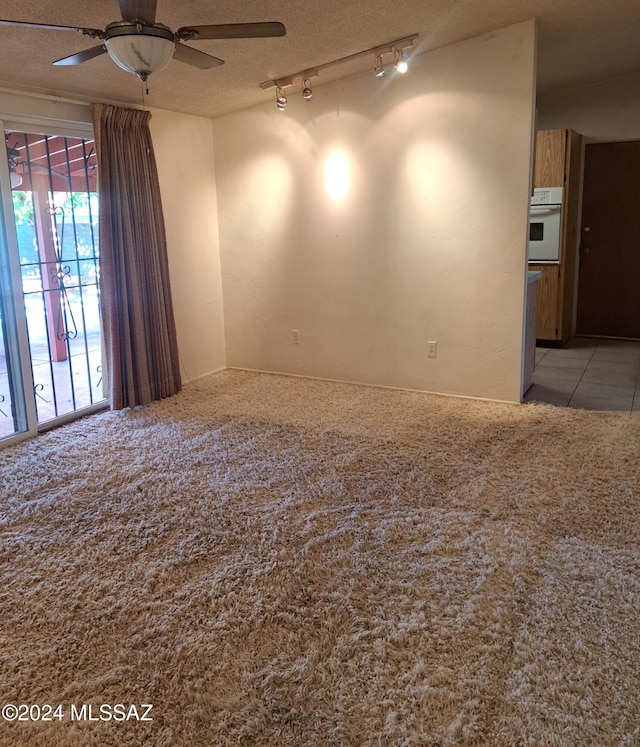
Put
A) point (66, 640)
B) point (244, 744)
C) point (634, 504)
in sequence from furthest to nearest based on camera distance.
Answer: point (634, 504) → point (66, 640) → point (244, 744)

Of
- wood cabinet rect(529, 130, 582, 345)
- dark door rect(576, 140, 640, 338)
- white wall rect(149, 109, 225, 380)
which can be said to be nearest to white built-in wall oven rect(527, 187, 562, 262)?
wood cabinet rect(529, 130, 582, 345)

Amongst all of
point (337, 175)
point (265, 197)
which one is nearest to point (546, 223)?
point (337, 175)

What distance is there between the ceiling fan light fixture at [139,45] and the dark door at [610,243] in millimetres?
5351

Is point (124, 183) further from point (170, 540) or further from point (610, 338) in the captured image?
point (610, 338)

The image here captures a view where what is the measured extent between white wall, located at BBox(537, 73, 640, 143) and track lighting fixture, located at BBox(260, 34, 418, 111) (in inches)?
115

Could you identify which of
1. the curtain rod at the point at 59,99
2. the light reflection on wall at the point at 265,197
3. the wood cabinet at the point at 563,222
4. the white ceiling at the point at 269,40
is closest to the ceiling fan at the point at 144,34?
the white ceiling at the point at 269,40

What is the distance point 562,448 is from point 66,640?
2778 millimetres

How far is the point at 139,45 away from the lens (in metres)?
2.32

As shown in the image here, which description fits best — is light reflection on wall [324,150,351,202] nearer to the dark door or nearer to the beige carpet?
the beige carpet

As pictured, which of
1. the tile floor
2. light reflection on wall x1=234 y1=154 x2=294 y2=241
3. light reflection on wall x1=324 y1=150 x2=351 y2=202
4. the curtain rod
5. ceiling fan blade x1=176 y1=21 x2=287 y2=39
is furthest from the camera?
light reflection on wall x1=234 y1=154 x2=294 y2=241

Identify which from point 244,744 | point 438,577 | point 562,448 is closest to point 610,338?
point 562,448

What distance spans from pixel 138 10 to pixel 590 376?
14.3 ft

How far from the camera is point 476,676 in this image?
181 centimetres

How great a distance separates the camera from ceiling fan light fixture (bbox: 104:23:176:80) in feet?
7.47
